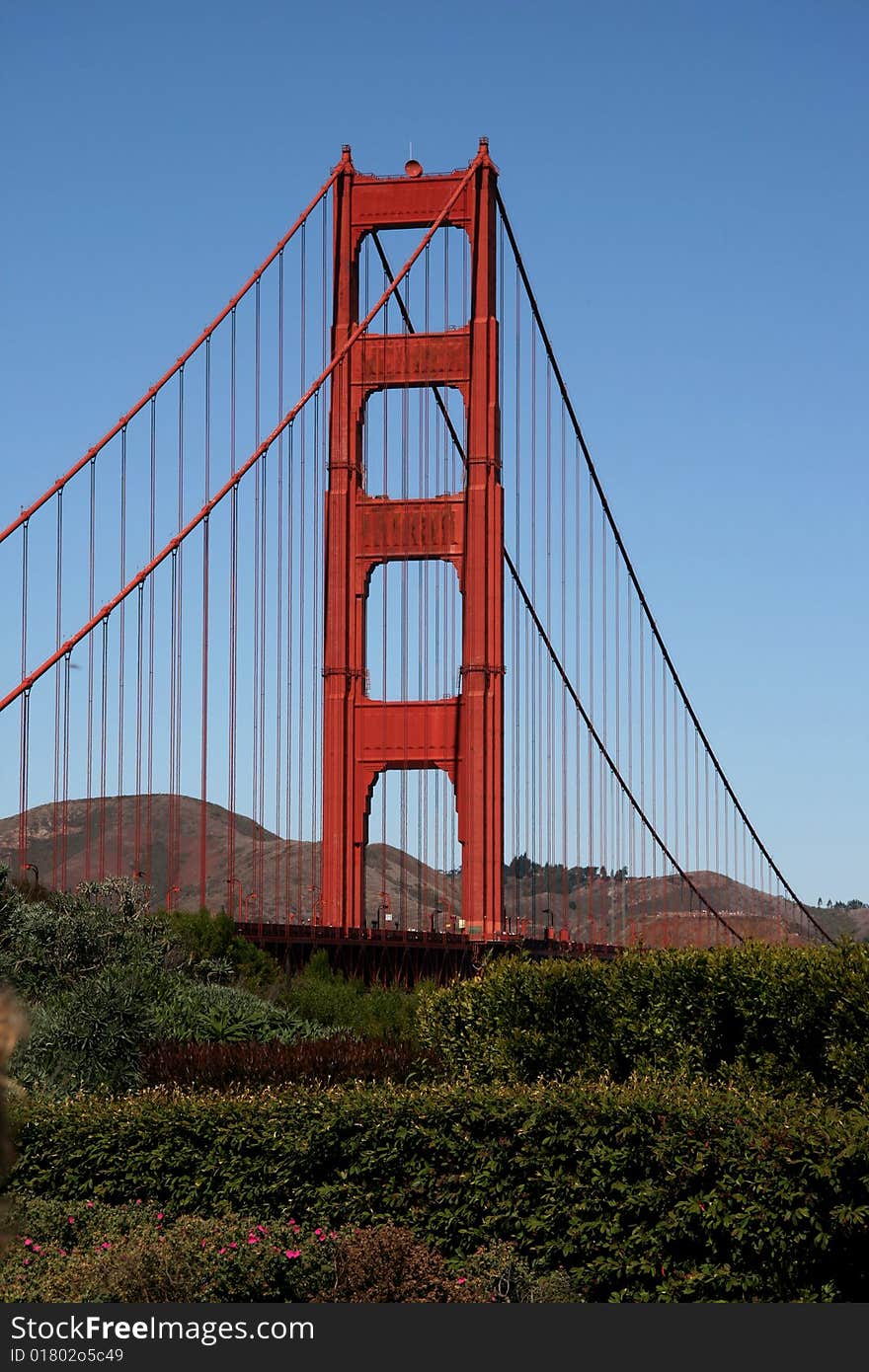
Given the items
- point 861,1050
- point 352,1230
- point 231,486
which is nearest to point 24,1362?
point 352,1230

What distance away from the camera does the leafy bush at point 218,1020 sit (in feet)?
65.9

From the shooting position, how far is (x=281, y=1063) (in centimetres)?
1716

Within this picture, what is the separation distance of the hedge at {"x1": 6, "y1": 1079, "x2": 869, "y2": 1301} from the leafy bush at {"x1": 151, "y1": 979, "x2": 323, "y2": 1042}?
155 inches

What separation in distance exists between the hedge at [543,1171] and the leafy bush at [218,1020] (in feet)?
12.9

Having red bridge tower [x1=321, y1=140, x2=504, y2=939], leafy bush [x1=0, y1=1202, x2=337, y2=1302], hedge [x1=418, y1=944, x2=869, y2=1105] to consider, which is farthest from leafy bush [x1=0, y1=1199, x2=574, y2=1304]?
red bridge tower [x1=321, y1=140, x2=504, y2=939]

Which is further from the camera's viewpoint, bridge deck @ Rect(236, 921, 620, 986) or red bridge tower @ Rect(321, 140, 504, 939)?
red bridge tower @ Rect(321, 140, 504, 939)

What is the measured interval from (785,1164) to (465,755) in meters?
24.7

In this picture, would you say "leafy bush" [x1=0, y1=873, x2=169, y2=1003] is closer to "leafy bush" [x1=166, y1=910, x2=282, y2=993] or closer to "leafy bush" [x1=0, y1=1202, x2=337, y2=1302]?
"leafy bush" [x1=166, y1=910, x2=282, y2=993]

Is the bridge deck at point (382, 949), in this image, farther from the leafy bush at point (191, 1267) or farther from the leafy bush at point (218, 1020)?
the leafy bush at point (191, 1267)

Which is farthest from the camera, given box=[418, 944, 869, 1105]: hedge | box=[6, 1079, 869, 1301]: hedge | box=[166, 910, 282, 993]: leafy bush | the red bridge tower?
the red bridge tower

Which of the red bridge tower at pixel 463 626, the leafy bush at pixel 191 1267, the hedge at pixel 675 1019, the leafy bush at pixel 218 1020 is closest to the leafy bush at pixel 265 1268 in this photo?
the leafy bush at pixel 191 1267

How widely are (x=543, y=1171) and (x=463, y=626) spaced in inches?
977

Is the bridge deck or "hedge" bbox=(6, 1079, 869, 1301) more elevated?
the bridge deck

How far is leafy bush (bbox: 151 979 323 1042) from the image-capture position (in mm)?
20078
